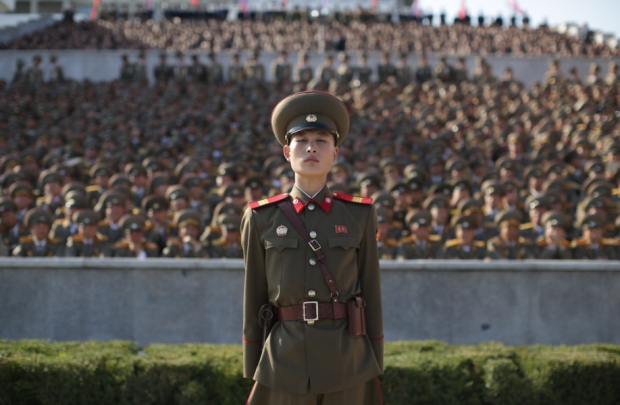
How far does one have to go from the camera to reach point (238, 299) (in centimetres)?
843

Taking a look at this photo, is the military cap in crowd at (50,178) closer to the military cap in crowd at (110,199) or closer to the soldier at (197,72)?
the military cap in crowd at (110,199)

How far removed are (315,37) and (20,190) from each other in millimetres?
23658

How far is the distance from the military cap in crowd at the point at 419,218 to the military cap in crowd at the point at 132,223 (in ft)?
11.8

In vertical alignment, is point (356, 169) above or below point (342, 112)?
above

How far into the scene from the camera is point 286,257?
382 cm

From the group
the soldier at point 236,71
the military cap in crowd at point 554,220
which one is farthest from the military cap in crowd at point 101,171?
the soldier at point 236,71

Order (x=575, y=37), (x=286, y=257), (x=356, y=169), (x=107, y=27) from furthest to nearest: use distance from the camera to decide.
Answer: (x=107, y=27) → (x=575, y=37) → (x=356, y=169) → (x=286, y=257)

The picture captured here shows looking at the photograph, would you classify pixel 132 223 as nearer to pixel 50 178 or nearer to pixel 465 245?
pixel 50 178

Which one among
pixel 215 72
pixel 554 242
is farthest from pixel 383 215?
pixel 215 72

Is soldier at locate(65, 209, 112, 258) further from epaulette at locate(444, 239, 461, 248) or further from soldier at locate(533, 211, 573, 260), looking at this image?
soldier at locate(533, 211, 573, 260)

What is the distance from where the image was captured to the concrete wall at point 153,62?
1097 inches

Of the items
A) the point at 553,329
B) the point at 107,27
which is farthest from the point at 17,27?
the point at 553,329

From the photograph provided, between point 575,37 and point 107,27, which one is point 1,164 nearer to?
point 107,27

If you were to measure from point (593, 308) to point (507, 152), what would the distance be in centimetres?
865
